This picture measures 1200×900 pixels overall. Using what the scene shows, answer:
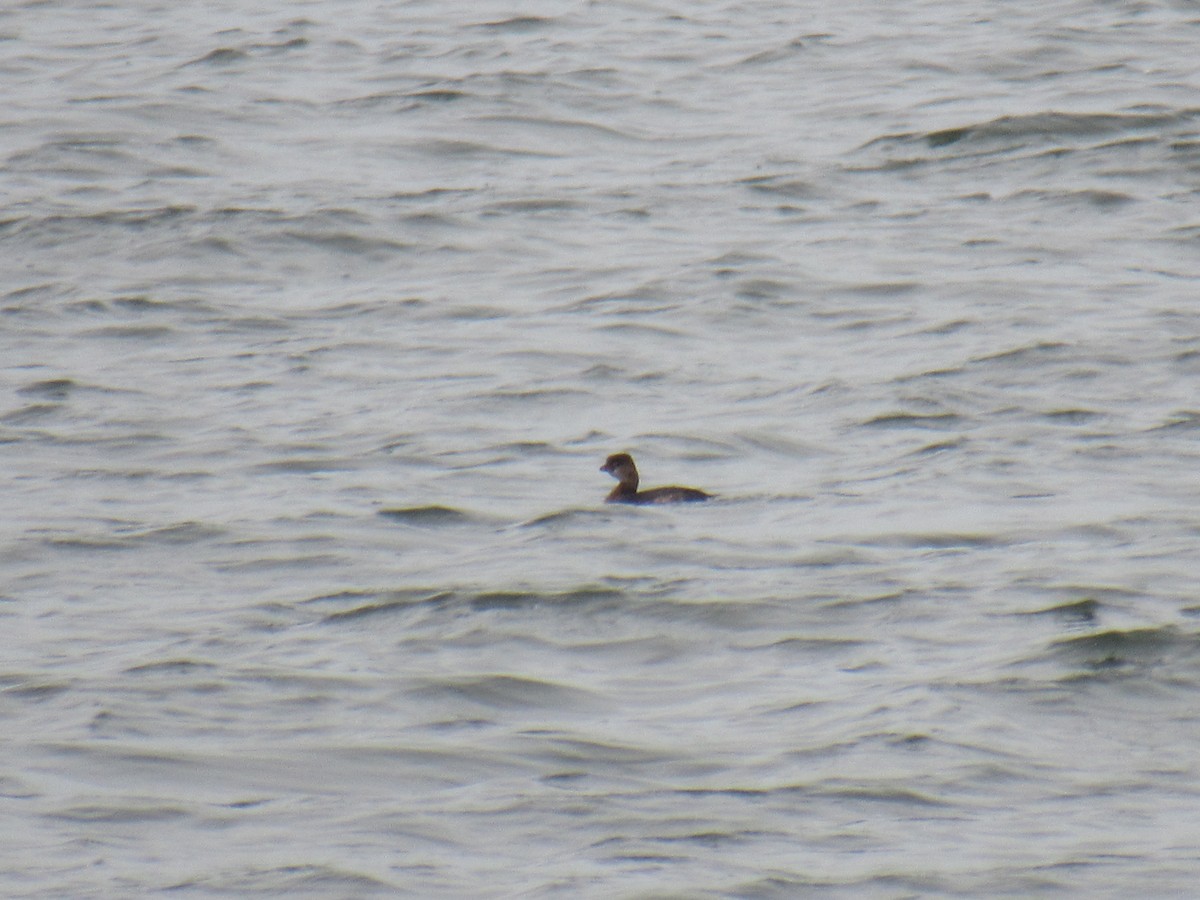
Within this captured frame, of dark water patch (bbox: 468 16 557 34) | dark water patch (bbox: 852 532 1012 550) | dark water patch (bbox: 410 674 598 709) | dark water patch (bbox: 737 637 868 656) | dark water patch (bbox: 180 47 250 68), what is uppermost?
dark water patch (bbox: 180 47 250 68)

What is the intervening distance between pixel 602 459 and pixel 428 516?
125cm

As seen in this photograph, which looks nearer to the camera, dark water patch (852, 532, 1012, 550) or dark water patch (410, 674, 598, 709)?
dark water patch (410, 674, 598, 709)

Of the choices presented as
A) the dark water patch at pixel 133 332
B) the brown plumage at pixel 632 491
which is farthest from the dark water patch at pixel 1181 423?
the dark water patch at pixel 133 332

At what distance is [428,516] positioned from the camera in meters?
10.5

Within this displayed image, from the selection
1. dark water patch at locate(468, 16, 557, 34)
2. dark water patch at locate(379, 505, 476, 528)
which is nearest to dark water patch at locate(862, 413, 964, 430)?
dark water patch at locate(379, 505, 476, 528)

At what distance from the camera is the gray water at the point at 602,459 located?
23.3ft

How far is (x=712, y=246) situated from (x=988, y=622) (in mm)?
6807

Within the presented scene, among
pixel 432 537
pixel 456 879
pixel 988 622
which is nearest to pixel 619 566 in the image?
pixel 432 537

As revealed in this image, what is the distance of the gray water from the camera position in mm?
7113

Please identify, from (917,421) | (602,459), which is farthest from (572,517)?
(917,421)

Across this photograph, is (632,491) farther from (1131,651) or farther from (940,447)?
(1131,651)

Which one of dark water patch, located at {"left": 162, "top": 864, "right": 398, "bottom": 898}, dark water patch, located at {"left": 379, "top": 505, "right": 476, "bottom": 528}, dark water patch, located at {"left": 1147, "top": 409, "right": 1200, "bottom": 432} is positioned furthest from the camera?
dark water patch, located at {"left": 1147, "top": 409, "right": 1200, "bottom": 432}

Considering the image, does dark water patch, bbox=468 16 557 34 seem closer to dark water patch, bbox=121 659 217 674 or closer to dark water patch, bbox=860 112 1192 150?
dark water patch, bbox=860 112 1192 150

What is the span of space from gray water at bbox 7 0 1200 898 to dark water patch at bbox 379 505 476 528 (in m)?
0.02
